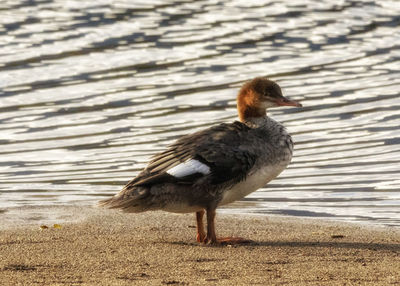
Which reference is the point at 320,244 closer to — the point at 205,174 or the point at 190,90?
the point at 205,174

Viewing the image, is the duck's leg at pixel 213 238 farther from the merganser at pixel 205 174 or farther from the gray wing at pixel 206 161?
the gray wing at pixel 206 161

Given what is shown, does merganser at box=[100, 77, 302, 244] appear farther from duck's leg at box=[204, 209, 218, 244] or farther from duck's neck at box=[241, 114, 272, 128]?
duck's neck at box=[241, 114, 272, 128]

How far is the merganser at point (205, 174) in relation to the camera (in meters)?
7.10

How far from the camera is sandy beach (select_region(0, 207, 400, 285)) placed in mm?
5884

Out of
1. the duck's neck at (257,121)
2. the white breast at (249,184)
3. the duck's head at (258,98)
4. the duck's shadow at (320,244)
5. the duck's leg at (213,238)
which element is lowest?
the duck's shadow at (320,244)

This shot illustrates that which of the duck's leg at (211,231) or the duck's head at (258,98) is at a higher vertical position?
the duck's head at (258,98)

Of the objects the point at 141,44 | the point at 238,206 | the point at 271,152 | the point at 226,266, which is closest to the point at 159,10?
the point at 141,44

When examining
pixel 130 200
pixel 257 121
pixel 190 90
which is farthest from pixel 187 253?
pixel 190 90

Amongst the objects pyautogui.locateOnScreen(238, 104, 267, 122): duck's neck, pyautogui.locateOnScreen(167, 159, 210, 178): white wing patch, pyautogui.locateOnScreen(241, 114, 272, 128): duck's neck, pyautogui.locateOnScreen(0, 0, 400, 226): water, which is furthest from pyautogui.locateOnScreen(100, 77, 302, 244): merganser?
pyautogui.locateOnScreen(0, 0, 400, 226): water

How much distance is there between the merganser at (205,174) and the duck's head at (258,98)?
432mm

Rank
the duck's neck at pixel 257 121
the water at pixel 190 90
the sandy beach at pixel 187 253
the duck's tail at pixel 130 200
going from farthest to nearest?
the water at pixel 190 90 < the duck's neck at pixel 257 121 < the duck's tail at pixel 130 200 < the sandy beach at pixel 187 253

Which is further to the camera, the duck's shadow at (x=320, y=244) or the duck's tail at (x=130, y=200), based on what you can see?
the duck's tail at (x=130, y=200)

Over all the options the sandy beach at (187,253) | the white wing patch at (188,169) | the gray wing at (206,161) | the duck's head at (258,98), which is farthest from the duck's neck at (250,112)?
the white wing patch at (188,169)

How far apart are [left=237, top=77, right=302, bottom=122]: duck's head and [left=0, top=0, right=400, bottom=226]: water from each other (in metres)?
1.04
